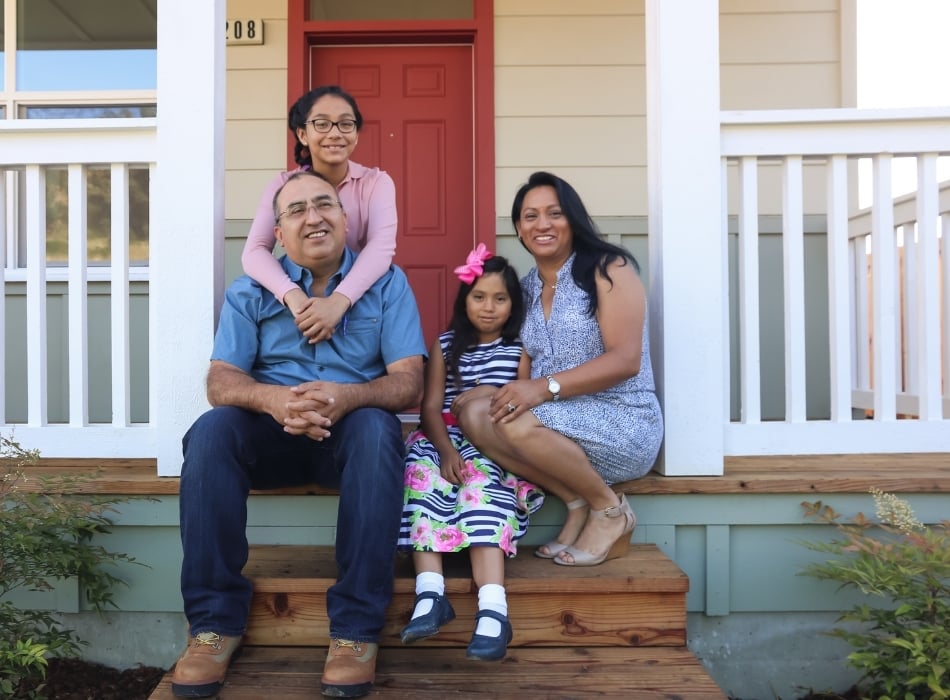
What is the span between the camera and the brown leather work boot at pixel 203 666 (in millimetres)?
1897

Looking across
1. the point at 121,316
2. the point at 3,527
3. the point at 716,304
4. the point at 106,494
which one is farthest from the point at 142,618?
the point at 716,304

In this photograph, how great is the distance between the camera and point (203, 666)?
1929 millimetres

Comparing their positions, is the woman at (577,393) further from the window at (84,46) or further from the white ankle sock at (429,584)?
the window at (84,46)

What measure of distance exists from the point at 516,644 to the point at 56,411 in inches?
135

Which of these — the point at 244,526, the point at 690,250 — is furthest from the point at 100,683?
the point at 690,250

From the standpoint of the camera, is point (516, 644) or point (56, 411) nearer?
point (516, 644)

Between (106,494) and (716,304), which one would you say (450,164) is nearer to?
(716,304)

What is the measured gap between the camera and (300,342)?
7.85 feet

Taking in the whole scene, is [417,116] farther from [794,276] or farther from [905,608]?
[905,608]

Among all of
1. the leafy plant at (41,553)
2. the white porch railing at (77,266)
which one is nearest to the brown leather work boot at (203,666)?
the leafy plant at (41,553)

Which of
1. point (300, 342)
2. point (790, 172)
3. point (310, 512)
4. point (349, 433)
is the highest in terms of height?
point (790, 172)

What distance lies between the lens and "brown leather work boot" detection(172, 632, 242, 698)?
6.23ft

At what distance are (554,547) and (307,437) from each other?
79 cm

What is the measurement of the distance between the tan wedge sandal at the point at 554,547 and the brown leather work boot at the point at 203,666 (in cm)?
90
